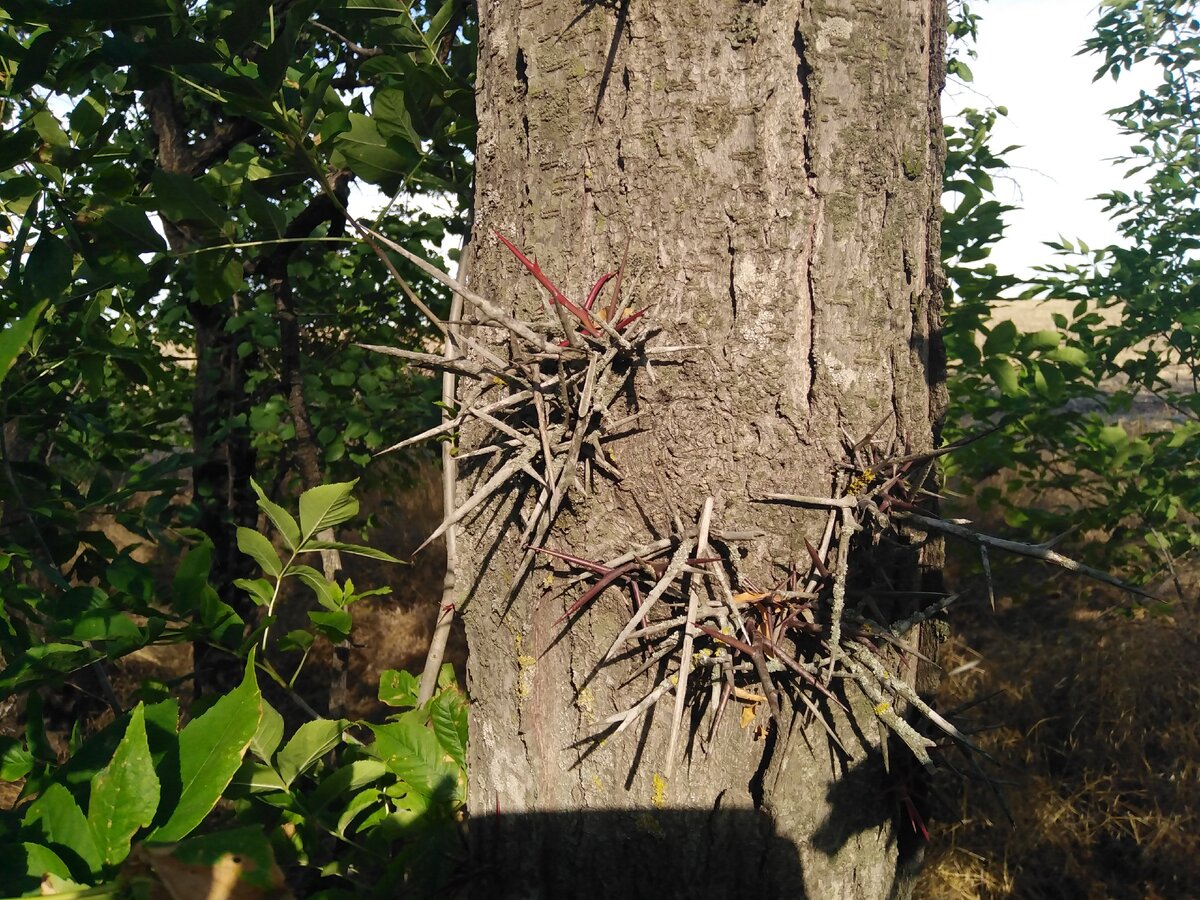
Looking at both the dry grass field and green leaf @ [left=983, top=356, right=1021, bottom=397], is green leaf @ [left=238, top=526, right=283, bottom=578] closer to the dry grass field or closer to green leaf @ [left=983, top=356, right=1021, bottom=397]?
the dry grass field

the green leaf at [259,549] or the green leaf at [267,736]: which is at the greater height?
the green leaf at [259,549]

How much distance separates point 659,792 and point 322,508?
2.55ft

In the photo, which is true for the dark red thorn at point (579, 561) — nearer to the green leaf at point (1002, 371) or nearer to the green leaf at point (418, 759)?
the green leaf at point (418, 759)

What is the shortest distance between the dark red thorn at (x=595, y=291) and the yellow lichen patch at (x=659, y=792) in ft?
2.04

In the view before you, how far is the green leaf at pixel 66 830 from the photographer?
30.5 inches

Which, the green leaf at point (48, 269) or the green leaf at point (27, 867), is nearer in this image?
the green leaf at point (27, 867)

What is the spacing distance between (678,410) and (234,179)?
1.20m

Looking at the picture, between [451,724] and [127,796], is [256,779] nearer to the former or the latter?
[451,724]

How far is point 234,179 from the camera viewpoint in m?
1.74

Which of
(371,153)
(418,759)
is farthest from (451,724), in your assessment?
(371,153)

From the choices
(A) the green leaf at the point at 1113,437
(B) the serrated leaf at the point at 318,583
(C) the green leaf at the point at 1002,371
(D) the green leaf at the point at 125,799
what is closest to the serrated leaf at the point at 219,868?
(D) the green leaf at the point at 125,799

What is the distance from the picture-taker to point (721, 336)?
1078 mm

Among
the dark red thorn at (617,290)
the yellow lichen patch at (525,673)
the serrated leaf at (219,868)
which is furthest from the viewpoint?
the yellow lichen patch at (525,673)

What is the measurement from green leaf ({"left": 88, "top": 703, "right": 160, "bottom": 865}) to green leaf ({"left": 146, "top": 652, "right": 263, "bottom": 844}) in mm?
42
